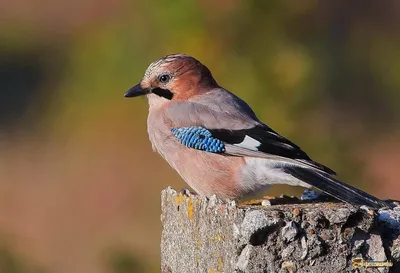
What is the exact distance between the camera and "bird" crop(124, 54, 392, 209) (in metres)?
4.65

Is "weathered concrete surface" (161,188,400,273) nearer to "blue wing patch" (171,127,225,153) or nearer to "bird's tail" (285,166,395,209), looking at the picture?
"bird's tail" (285,166,395,209)

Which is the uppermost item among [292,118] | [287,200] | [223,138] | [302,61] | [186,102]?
[302,61]

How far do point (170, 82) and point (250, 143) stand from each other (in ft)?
3.64

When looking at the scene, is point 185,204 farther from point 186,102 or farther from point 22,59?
point 22,59

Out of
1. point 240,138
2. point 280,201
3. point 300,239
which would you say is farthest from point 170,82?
point 300,239

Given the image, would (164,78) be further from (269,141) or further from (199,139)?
(269,141)

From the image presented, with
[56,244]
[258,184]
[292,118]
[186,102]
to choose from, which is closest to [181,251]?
[258,184]

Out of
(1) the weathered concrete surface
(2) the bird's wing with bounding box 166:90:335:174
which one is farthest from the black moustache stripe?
(1) the weathered concrete surface

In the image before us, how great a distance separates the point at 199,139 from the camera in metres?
5.12

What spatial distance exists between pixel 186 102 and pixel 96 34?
29.9 ft

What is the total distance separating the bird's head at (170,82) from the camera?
19.1 ft

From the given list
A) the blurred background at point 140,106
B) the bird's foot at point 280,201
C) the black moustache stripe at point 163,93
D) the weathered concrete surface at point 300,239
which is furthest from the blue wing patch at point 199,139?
the blurred background at point 140,106

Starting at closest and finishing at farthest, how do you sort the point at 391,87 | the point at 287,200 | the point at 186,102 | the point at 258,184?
1. the point at 287,200
2. the point at 258,184
3. the point at 186,102
4. the point at 391,87

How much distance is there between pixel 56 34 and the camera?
69.6ft
